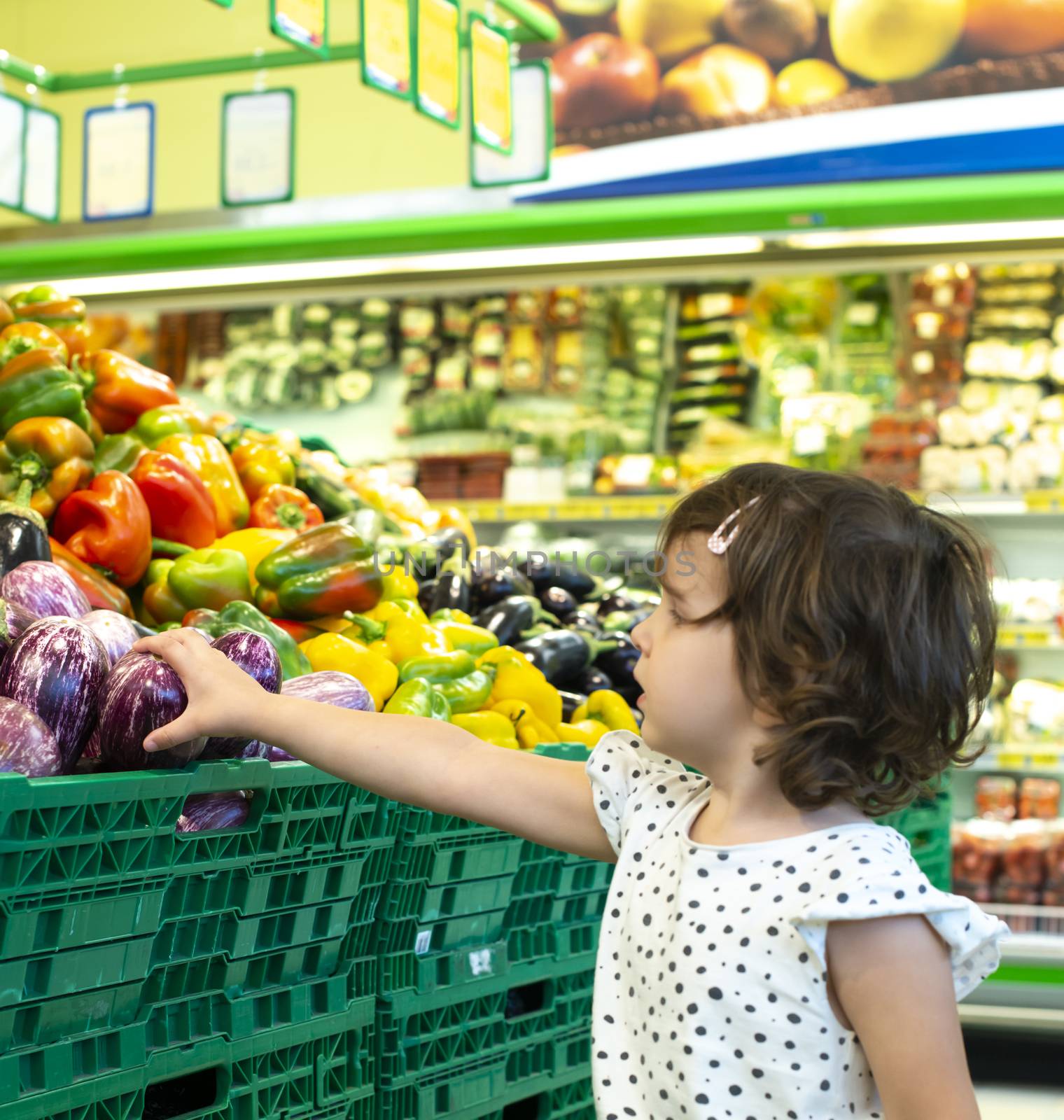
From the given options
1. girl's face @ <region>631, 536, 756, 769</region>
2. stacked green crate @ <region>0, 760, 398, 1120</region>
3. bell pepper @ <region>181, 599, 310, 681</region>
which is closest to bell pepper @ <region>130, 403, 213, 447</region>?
bell pepper @ <region>181, 599, 310, 681</region>

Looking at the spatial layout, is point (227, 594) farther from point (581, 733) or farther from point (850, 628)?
point (850, 628)

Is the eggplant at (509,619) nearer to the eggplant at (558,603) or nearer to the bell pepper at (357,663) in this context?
the eggplant at (558,603)

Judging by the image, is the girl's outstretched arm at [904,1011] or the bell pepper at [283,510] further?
the bell pepper at [283,510]

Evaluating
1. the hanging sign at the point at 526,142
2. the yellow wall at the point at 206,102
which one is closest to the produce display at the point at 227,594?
the hanging sign at the point at 526,142

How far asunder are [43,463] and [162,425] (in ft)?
1.30

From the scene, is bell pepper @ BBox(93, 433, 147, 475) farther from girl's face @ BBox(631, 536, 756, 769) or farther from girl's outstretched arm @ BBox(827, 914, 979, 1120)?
girl's outstretched arm @ BBox(827, 914, 979, 1120)

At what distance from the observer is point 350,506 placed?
122 inches

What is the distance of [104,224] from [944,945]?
5006mm

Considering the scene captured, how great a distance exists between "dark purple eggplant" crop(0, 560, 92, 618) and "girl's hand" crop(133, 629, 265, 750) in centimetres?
35

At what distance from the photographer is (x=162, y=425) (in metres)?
2.72

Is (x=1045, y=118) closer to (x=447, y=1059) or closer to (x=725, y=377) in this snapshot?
(x=725, y=377)

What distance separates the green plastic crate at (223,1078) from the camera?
118 centimetres

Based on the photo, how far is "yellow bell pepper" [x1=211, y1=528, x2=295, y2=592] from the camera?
2473 mm

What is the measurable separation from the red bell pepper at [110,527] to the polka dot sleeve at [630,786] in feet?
3.56
